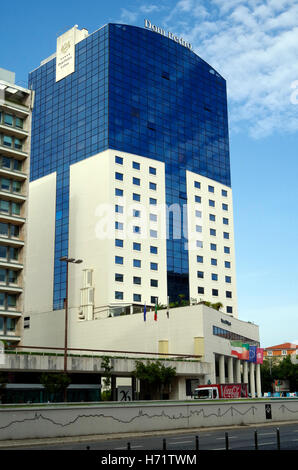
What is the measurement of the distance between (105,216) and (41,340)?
2483cm

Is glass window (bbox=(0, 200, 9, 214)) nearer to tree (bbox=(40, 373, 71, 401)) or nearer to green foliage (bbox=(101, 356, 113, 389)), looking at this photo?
green foliage (bbox=(101, 356, 113, 389))

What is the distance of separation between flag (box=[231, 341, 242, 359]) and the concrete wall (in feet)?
132

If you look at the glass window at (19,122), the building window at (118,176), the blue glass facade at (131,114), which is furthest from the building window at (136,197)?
the glass window at (19,122)

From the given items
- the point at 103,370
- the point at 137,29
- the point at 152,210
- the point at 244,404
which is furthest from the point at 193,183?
the point at 244,404

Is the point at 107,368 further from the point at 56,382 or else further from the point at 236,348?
the point at 236,348

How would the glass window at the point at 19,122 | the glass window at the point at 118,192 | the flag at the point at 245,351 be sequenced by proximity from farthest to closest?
the glass window at the point at 118,192 < the flag at the point at 245,351 < the glass window at the point at 19,122

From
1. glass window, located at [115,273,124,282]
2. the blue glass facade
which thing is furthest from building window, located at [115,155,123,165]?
glass window, located at [115,273,124,282]

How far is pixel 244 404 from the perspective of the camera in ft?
139

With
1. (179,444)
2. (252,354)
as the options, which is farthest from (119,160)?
(179,444)

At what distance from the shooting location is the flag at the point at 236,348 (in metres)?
86.0

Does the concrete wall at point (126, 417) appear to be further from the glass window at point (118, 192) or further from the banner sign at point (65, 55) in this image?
the banner sign at point (65, 55)

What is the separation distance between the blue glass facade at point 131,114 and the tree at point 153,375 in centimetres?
2773

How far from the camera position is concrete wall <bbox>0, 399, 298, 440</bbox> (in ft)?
99.1

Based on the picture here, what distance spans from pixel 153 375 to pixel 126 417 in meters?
33.4
